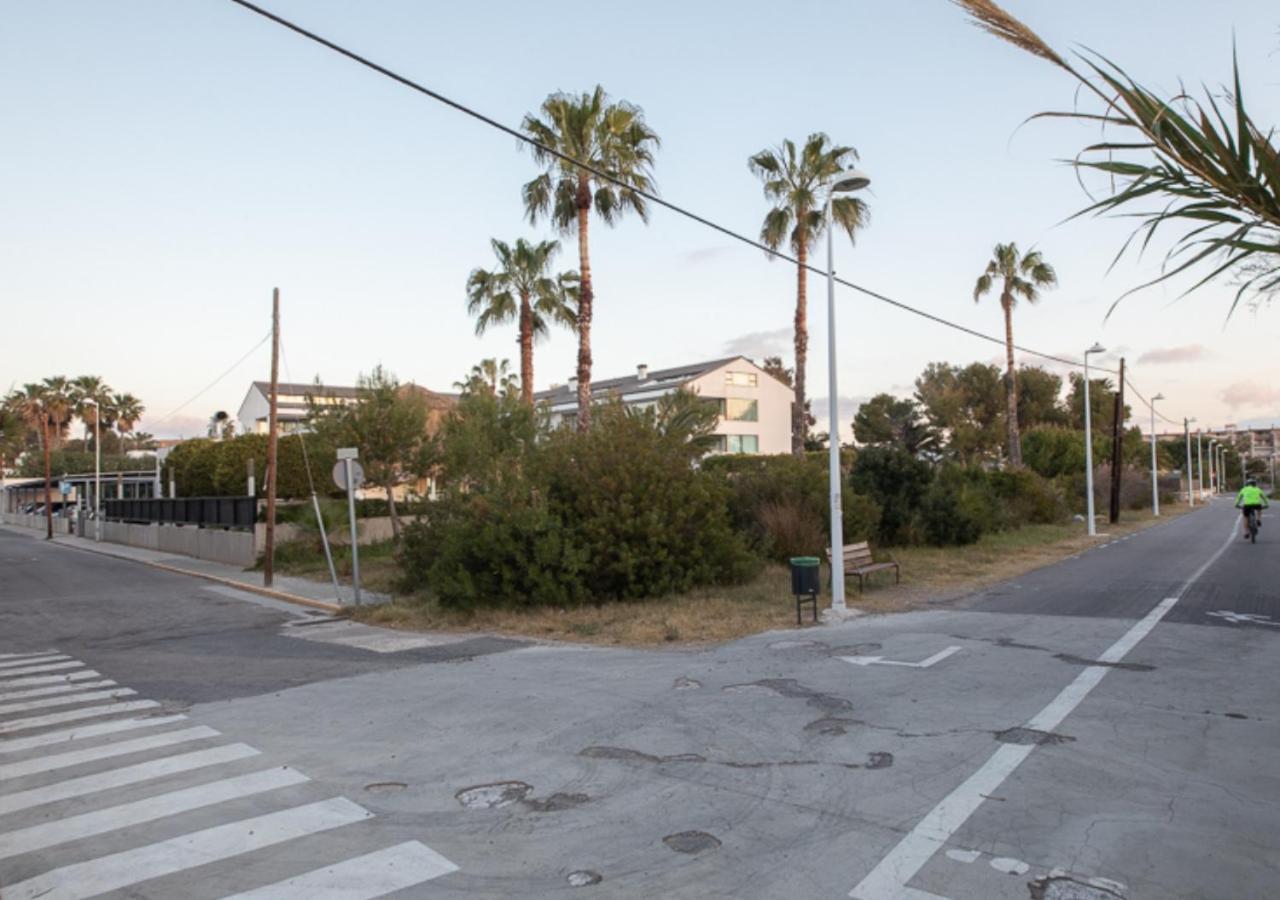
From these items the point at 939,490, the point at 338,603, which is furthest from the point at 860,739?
the point at 939,490

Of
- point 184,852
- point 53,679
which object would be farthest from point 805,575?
point 53,679

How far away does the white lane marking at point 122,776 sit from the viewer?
19.7 feet

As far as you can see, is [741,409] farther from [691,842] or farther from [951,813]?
[691,842]

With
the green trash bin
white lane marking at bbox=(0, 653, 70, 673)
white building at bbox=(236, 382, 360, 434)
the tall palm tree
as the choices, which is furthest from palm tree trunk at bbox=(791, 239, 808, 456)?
the tall palm tree

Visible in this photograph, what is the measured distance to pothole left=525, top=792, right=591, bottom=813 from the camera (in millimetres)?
5482

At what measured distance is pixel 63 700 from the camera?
9484mm

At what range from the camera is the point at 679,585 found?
51.2 feet

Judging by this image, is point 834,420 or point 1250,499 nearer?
point 834,420

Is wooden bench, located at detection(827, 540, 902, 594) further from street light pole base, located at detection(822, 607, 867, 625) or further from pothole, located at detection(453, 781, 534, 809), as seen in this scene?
pothole, located at detection(453, 781, 534, 809)

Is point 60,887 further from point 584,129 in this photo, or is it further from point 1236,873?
point 584,129

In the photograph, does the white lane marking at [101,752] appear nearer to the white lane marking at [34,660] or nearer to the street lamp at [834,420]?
the white lane marking at [34,660]

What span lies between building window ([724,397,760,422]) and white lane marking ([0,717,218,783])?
5433 cm

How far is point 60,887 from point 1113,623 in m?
11.9

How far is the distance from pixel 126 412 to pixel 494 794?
89.7 meters
